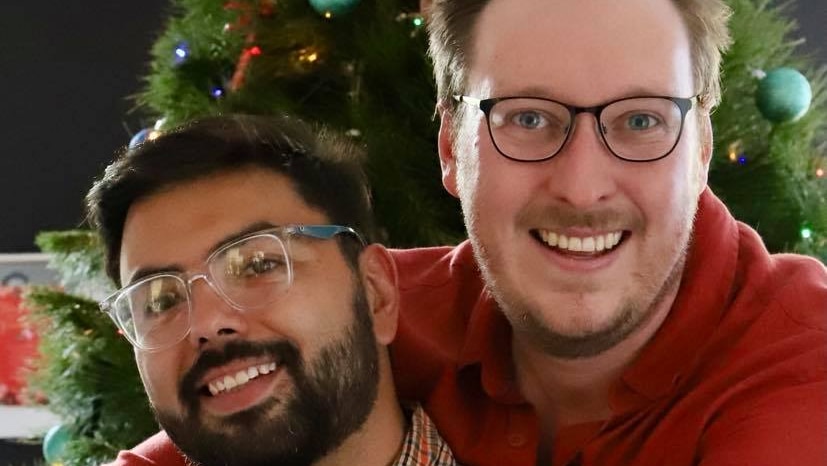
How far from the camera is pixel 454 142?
3.66 feet

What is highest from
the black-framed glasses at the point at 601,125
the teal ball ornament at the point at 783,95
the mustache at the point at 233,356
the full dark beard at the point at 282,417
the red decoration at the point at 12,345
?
the black-framed glasses at the point at 601,125

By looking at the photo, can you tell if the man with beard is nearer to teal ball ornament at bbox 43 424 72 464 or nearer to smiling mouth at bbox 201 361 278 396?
smiling mouth at bbox 201 361 278 396

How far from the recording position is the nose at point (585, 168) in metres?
0.94

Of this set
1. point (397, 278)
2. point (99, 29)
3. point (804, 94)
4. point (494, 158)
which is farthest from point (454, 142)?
point (99, 29)

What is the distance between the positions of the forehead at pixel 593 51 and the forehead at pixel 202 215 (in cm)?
31

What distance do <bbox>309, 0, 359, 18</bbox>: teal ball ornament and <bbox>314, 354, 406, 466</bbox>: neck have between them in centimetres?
61

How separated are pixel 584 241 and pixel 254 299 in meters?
0.40

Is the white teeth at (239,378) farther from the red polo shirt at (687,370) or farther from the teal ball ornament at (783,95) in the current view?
the teal ball ornament at (783,95)

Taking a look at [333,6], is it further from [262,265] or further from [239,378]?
[239,378]

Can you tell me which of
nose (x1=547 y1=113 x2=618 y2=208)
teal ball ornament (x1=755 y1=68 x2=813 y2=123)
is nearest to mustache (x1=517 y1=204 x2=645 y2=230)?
nose (x1=547 y1=113 x2=618 y2=208)

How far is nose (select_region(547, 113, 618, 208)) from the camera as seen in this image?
936 millimetres

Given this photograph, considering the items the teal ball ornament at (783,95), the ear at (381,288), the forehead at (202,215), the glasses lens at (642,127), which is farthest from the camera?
the teal ball ornament at (783,95)

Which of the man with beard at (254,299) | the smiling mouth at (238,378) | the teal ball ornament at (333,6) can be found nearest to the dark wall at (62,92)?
the teal ball ornament at (333,6)

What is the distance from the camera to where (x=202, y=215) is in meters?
1.05
